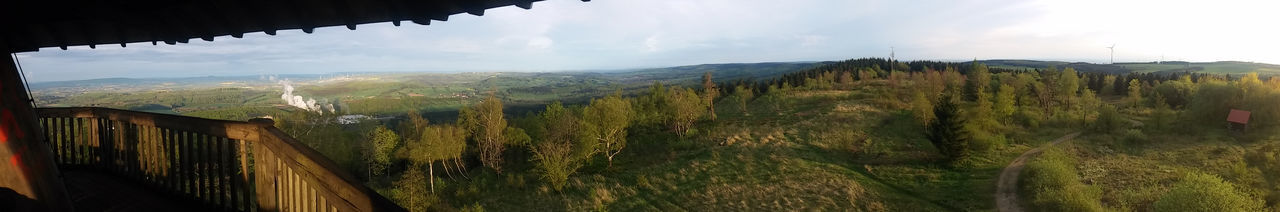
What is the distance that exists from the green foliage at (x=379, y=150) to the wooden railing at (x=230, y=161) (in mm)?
31156

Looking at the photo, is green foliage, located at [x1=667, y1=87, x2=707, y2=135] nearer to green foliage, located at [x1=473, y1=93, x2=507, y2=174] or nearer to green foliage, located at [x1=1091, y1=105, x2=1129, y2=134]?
green foliage, located at [x1=473, y1=93, x2=507, y2=174]

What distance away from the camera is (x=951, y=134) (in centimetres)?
3262

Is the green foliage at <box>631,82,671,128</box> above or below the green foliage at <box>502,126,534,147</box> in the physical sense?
above

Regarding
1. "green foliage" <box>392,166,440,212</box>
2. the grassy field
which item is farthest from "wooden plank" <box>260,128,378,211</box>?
Answer: the grassy field

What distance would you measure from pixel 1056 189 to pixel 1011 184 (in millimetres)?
3695

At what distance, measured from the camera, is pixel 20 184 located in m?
3.26

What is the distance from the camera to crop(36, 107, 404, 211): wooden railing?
8.04ft

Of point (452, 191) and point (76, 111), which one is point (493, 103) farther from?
point (76, 111)

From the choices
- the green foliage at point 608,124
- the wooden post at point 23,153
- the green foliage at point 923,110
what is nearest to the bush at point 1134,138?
the green foliage at point 923,110

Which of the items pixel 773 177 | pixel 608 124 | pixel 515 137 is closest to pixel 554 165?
pixel 608 124

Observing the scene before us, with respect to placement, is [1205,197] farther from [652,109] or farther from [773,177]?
[652,109]

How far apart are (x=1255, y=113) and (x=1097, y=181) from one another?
1123 inches

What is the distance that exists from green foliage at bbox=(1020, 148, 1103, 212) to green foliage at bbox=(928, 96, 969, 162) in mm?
5219

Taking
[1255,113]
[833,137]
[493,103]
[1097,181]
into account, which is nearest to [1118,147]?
[1097,181]
